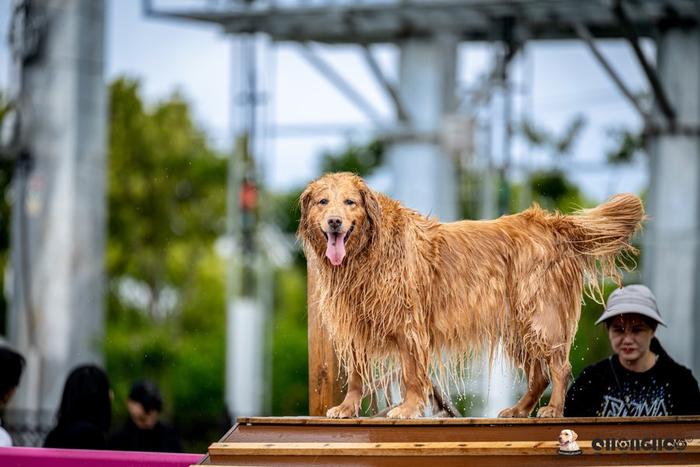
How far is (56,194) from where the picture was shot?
12.2 meters

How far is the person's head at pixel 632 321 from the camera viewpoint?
548 centimetres

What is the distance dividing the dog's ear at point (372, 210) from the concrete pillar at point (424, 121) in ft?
42.4

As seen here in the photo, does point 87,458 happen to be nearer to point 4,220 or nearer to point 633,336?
point 633,336

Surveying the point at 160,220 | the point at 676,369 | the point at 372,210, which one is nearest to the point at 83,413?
the point at 372,210

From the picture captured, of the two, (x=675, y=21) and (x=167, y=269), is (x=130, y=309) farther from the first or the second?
(x=675, y=21)

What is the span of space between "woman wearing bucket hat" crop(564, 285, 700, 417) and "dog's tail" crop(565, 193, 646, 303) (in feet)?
0.64

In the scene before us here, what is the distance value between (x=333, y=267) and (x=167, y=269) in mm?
33781

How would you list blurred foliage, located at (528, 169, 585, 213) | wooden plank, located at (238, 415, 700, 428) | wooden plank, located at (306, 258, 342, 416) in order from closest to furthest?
wooden plank, located at (238, 415, 700, 428), wooden plank, located at (306, 258, 342, 416), blurred foliage, located at (528, 169, 585, 213)

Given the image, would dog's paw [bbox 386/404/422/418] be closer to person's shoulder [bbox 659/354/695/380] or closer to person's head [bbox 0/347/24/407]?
person's shoulder [bbox 659/354/695/380]

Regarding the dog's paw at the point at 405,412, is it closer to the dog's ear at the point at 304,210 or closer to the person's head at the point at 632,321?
the dog's ear at the point at 304,210

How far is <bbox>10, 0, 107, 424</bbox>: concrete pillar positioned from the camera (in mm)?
12086

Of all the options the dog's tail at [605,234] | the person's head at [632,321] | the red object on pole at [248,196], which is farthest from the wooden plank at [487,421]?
the red object on pole at [248,196]

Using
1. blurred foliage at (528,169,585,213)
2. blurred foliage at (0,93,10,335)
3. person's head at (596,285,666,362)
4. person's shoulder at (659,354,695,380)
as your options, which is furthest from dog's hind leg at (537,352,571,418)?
blurred foliage at (528,169,585,213)

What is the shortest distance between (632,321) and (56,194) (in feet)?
26.7
